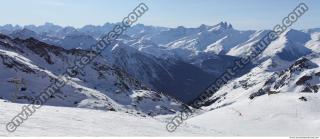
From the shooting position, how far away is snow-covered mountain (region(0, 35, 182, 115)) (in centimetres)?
10762

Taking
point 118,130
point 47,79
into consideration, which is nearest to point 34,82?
point 47,79

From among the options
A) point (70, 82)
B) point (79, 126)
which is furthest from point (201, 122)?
point (70, 82)

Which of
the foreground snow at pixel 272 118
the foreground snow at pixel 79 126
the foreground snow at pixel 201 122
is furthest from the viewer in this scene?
the foreground snow at pixel 272 118

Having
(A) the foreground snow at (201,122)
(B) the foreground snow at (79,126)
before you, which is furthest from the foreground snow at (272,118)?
(B) the foreground snow at (79,126)

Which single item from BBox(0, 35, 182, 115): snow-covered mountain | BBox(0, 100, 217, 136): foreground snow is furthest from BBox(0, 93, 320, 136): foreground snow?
BBox(0, 35, 182, 115): snow-covered mountain

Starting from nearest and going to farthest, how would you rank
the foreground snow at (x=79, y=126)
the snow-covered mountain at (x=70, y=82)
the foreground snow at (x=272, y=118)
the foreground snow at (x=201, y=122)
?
the foreground snow at (x=79, y=126), the foreground snow at (x=201, y=122), the foreground snow at (x=272, y=118), the snow-covered mountain at (x=70, y=82)

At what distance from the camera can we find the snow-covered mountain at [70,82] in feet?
353

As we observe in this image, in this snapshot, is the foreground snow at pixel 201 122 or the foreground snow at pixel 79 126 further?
the foreground snow at pixel 201 122

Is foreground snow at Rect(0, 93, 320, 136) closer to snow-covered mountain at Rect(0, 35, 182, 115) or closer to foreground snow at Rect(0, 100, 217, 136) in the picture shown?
foreground snow at Rect(0, 100, 217, 136)

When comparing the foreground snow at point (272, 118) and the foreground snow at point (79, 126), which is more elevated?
the foreground snow at point (272, 118)

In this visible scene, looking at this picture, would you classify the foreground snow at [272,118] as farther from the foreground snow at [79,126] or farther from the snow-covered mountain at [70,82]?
the snow-covered mountain at [70,82]

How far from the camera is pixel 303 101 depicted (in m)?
81.6

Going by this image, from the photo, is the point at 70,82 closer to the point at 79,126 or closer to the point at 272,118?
the point at 272,118

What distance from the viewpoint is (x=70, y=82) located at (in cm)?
12650
